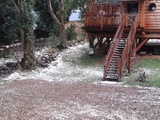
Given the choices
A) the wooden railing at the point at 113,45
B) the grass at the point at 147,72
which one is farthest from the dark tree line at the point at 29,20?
the grass at the point at 147,72

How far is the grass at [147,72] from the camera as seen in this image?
18081 mm

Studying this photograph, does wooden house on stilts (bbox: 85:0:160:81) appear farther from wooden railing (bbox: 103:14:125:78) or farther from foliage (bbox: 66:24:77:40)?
foliage (bbox: 66:24:77:40)

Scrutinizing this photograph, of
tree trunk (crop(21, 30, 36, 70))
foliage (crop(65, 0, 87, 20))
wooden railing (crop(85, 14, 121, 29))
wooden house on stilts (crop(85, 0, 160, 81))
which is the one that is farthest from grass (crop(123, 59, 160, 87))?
foliage (crop(65, 0, 87, 20))

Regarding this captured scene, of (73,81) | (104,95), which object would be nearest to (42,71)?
(73,81)

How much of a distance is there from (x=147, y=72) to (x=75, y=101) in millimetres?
7873

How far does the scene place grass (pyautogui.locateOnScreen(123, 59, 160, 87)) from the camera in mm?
18081

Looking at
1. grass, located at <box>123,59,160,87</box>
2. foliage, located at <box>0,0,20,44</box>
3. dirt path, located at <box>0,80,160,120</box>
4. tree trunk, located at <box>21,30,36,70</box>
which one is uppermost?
foliage, located at <box>0,0,20,44</box>

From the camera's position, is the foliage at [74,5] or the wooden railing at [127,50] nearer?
the wooden railing at [127,50]

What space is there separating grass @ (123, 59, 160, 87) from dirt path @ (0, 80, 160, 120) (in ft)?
4.00

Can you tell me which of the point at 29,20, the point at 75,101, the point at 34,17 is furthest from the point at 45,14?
the point at 75,101

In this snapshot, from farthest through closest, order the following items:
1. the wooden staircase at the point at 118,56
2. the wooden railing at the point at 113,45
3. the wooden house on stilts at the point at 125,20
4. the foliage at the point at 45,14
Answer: the foliage at the point at 45,14 < the wooden house on stilts at the point at 125,20 < the wooden railing at the point at 113,45 < the wooden staircase at the point at 118,56

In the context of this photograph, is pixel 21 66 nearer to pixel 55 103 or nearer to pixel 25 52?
pixel 25 52

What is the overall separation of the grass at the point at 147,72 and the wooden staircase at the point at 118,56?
2.27 feet

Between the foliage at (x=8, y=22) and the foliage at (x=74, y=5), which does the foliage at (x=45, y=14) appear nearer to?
the foliage at (x=74, y=5)
